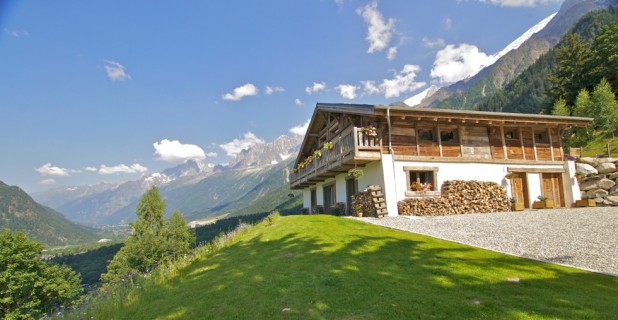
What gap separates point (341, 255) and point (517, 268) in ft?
13.3

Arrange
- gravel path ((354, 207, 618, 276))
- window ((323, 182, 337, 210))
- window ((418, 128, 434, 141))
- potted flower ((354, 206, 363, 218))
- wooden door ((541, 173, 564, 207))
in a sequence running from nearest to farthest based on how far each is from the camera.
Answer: gravel path ((354, 207, 618, 276)) < potted flower ((354, 206, 363, 218)) < window ((418, 128, 434, 141)) < wooden door ((541, 173, 564, 207)) < window ((323, 182, 337, 210))

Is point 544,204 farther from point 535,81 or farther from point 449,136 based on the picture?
point 535,81

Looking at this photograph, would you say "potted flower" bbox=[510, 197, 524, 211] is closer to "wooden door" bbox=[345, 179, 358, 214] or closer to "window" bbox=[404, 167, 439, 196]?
"window" bbox=[404, 167, 439, 196]

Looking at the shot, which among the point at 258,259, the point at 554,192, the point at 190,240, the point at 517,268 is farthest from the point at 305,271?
the point at 190,240

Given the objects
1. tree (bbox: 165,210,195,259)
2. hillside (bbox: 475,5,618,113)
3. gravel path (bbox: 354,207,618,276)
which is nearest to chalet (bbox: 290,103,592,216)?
gravel path (bbox: 354,207,618,276)

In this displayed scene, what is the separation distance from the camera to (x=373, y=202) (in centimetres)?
1886

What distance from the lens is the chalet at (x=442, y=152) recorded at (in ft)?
64.4

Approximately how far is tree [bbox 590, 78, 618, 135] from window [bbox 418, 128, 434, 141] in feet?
98.4

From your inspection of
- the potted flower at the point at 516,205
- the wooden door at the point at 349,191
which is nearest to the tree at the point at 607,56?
the potted flower at the point at 516,205

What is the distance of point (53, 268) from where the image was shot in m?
40.3

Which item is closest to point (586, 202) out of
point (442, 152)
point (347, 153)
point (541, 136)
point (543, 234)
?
point (541, 136)

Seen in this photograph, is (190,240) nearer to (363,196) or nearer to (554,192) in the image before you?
(363,196)

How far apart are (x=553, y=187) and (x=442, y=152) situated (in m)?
8.88

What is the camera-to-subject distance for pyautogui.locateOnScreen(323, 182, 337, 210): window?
90.2 feet
